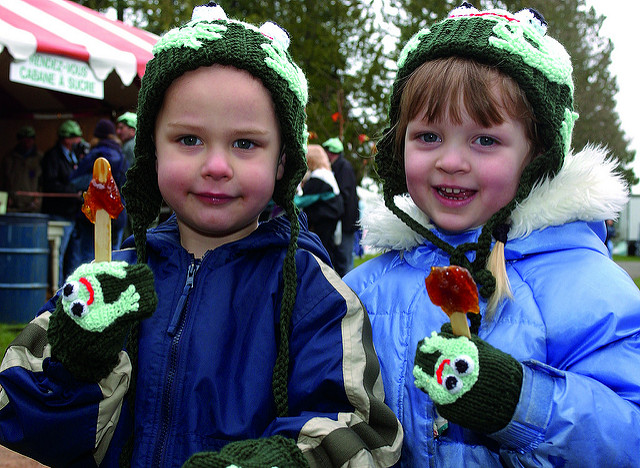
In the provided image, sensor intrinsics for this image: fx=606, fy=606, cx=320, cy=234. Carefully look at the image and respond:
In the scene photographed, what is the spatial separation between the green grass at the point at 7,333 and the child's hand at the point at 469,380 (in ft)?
12.4

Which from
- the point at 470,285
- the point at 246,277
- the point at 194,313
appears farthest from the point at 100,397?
the point at 470,285

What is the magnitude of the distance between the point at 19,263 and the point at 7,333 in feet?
2.69

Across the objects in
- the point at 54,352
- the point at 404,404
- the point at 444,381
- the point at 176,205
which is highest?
the point at 176,205

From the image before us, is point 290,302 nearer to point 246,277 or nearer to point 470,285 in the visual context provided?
point 246,277

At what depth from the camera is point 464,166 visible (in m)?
1.61

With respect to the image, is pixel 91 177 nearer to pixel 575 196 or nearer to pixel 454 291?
pixel 575 196

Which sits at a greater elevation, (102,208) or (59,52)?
(102,208)

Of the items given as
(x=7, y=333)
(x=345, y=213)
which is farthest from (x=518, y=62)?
(x=345, y=213)

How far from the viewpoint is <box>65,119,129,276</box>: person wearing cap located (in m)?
5.80

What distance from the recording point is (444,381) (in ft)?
4.10

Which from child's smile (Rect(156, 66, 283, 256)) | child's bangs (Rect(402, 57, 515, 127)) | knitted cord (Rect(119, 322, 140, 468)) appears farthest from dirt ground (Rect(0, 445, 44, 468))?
child's bangs (Rect(402, 57, 515, 127))

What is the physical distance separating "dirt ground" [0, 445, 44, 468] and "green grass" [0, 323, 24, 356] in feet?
10.2

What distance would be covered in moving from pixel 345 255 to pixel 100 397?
6221 millimetres

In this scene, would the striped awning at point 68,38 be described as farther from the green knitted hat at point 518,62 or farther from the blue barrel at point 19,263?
the green knitted hat at point 518,62
